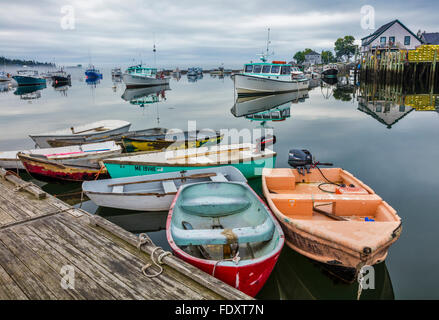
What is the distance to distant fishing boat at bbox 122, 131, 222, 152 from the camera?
1118cm

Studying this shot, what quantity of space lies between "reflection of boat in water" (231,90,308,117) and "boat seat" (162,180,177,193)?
19.1 metres

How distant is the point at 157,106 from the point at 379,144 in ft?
79.0

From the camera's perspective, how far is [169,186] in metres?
7.82

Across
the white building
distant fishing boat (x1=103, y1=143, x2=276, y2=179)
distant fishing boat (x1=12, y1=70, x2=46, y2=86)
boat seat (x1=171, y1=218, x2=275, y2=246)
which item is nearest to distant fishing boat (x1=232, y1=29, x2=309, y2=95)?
distant fishing boat (x1=103, y1=143, x2=276, y2=179)

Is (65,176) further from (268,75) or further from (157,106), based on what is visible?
(268,75)

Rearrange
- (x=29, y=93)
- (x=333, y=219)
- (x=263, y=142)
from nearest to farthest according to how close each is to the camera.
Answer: (x=333, y=219), (x=263, y=142), (x=29, y=93)

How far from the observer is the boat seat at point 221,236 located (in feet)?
15.8

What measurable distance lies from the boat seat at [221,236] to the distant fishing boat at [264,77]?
29.5m

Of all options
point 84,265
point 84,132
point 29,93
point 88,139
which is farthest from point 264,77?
point 29,93

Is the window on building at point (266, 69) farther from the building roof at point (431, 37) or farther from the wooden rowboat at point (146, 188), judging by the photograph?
the building roof at point (431, 37)

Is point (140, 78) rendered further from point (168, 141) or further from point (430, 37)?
point (430, 37)

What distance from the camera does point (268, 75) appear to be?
33.2m

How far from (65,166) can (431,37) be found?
227 feet
